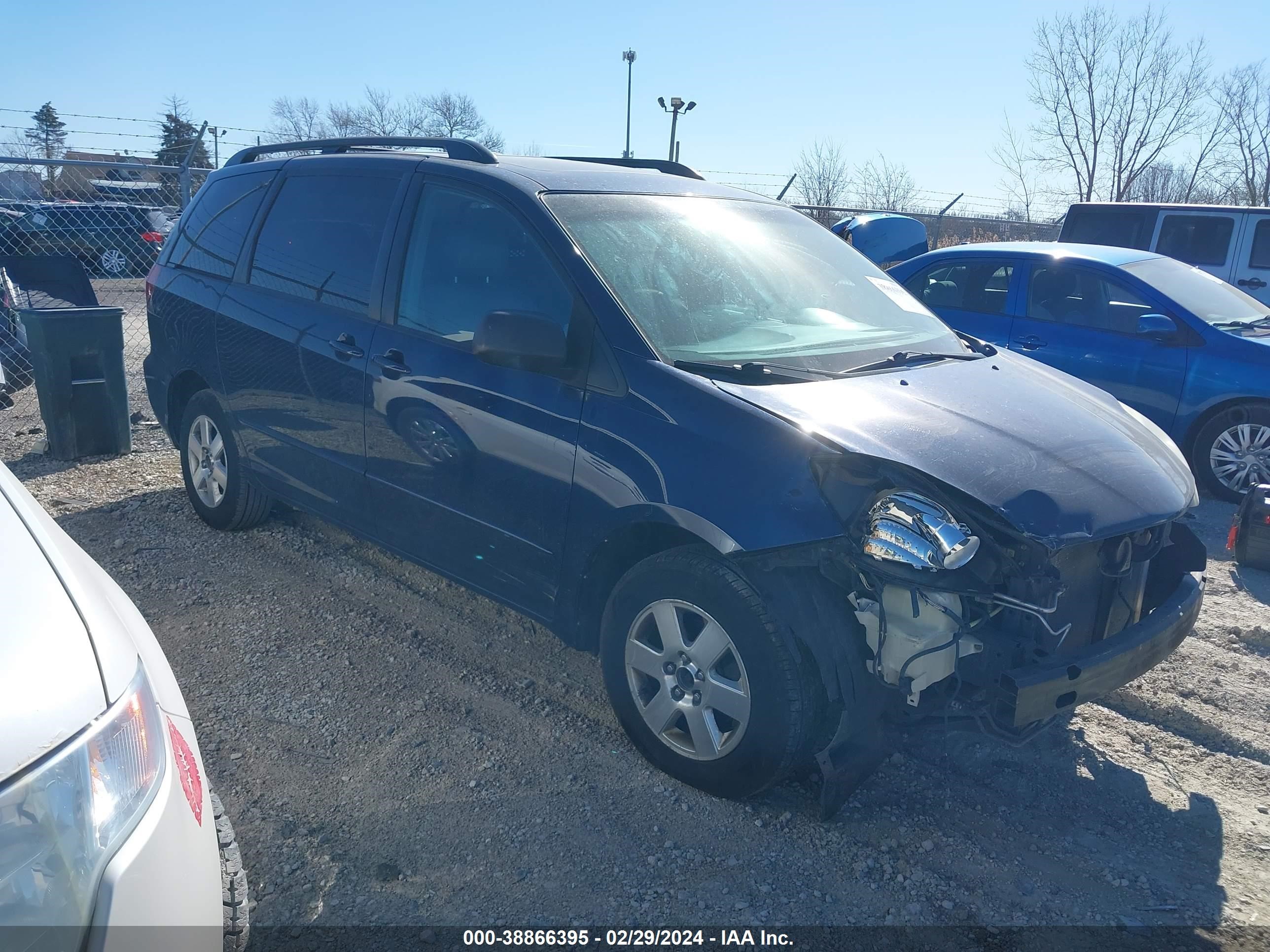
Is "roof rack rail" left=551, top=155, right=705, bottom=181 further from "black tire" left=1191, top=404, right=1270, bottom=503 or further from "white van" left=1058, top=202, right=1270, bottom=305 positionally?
"white van" left=1058, top=202, right=1270, bottom=305

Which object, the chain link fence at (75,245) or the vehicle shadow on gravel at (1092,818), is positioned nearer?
the vehicle shadow on gravel at (1092,818)

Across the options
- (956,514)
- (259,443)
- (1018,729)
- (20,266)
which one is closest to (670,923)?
(1018,729)

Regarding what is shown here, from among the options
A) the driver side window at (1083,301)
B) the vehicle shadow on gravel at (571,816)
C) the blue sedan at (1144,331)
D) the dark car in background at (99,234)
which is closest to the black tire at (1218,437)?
the blue sedan at (1144,331)

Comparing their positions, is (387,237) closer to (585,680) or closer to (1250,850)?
(585,680)

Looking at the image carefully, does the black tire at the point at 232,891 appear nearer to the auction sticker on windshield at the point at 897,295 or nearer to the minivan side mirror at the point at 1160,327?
the auction sticker on windshield at the point at 897,295

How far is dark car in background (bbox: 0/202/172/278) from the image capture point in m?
15.1

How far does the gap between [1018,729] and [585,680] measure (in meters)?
1.75

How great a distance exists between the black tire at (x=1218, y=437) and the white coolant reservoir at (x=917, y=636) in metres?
5.05

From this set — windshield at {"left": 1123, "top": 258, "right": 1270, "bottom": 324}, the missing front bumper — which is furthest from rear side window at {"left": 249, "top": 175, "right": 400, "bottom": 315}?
windshield at {"left": 1123, "top": 258, "right": 1270, "bottom": 324}

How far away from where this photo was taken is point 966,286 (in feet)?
25.7

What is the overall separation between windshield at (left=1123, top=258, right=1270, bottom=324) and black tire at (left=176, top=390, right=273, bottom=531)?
619 centimetres

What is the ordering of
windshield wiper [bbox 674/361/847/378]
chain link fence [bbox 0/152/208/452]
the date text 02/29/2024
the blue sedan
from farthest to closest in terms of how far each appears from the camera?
chain link fence [bbox 0/152/208/452]
the blue sedan
windshield wiper [bbox 674/361/847/378]
the date text 02/29/2024

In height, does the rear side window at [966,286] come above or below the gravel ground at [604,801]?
above

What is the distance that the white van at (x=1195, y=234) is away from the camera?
9945mm
